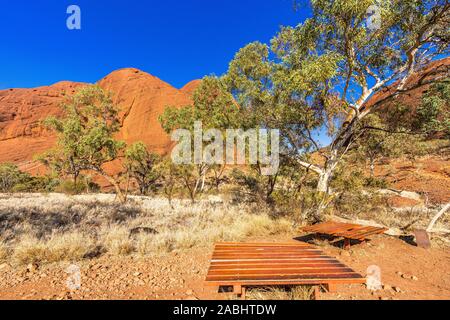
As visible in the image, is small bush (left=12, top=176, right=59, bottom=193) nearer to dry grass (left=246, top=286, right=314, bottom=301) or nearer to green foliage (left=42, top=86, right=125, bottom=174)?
green foliage (left=42, top=86, right=125, bottom=174)

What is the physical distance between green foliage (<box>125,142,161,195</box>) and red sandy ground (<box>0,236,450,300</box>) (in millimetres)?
24578

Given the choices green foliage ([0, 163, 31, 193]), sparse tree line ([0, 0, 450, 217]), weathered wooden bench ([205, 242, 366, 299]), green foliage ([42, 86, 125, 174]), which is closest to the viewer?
weathered wooden bench ([205, 242, 366, 299])

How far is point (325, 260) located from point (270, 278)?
990mm

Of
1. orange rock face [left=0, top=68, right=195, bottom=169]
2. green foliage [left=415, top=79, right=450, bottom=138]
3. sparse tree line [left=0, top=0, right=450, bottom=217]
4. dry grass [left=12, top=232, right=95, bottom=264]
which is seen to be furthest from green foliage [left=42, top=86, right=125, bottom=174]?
orange rock face [left=0, top=68, right=195, bottom=169]

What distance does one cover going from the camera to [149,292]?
3811 mm

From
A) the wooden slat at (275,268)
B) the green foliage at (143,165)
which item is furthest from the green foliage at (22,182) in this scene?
the wooden slat at (275,268)

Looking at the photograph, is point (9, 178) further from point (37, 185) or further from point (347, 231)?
point (347, 231)

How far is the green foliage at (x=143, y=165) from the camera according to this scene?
29109 mm

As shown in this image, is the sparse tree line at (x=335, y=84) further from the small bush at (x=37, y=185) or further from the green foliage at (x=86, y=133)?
the small bush at (x=37, y=185)

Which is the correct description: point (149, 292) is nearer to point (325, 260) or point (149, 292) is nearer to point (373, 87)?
point (325, 260)

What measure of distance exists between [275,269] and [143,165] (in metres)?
30.5

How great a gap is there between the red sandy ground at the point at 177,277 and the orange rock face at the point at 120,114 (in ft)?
206

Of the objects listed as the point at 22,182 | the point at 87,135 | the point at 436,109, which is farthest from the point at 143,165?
the point at 436,109

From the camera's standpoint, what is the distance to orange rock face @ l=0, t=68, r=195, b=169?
71.6 m
